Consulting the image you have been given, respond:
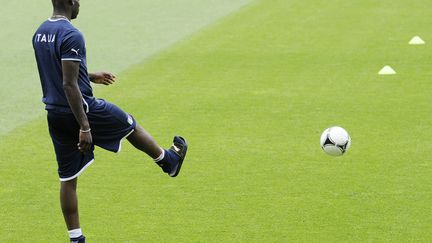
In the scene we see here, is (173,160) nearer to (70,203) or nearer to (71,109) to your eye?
(70,203)

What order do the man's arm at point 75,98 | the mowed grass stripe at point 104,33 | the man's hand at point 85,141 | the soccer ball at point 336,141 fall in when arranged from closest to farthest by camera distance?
the man's arm at point 75,98, the man's hand at point 85,141, the soccer ball at point 336,141, the mowed grass stripe at point 104,33

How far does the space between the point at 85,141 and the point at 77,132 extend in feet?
0.96

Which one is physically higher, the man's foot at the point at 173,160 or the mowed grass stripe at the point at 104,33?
the man's foot at the point at 173,160

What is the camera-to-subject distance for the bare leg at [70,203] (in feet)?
29.2

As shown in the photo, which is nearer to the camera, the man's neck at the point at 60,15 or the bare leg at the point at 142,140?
the man's neck at the point at 60,15

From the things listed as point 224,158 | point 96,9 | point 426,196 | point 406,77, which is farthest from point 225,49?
point 426,196

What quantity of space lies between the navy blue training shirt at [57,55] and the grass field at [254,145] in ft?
5.28

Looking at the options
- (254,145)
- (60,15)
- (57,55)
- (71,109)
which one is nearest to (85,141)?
(71,109)

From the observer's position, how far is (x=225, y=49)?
1966cm

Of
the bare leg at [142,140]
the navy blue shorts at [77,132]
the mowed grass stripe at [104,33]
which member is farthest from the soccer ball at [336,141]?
the mowed grass stripe at [104,33]

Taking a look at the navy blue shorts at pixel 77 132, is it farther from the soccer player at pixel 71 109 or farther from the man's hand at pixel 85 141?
the man's hand at pixel 85 141

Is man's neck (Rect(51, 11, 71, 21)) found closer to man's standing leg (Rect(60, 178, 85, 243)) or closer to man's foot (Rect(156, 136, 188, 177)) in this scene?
man's standing leg (Rect(60, 178, 85, 243))

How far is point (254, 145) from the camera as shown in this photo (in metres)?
12.9

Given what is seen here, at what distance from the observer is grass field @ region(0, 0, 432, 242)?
32.3ft
